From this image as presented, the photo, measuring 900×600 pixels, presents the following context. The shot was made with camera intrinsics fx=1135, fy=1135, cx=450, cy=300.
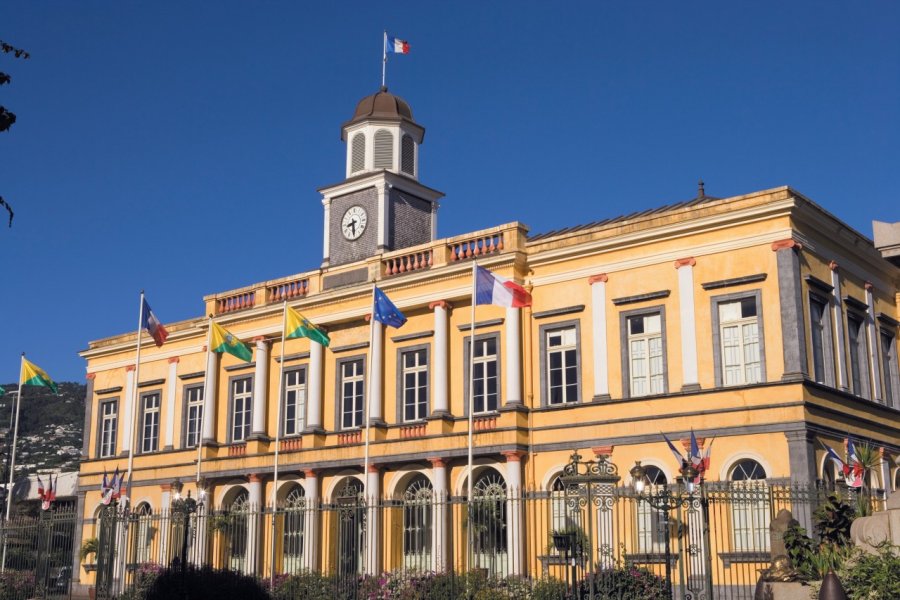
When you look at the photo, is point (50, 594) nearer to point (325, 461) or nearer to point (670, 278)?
point (325, 461)

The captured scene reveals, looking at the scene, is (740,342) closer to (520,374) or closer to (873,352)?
(873,352)

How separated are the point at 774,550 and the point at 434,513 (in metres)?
13.3

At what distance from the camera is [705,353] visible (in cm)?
2780

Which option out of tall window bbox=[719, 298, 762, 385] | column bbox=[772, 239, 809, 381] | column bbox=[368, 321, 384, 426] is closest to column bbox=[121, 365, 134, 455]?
column bbox=[368, 321, 384, 426]

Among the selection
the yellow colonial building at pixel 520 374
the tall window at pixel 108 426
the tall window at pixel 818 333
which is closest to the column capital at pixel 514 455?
the yellow colonial building at pixel 520 374

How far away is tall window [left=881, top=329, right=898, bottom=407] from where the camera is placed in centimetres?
3131

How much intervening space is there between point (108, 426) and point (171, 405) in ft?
13.0

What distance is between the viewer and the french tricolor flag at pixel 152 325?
34094mm

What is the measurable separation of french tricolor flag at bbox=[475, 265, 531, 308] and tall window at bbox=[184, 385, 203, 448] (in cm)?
1450

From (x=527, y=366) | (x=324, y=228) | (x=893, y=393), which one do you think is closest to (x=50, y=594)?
(x=527, y=366)

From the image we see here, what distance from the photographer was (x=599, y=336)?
96.9ft

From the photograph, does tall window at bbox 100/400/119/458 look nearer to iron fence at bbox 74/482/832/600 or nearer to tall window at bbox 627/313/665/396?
iron fence at bbox 74/482/832/600

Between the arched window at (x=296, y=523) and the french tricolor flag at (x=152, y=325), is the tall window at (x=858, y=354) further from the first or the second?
the french tricolor flag at (x=152, y=325)

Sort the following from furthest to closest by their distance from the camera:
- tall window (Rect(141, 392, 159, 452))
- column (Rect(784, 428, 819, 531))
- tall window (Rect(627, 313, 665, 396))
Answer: tall window (Rect(141, 392, 159, 452)), tall window (Rect(627, 313, 665, 396)), column (Rect(784, 428, 819, 531))
